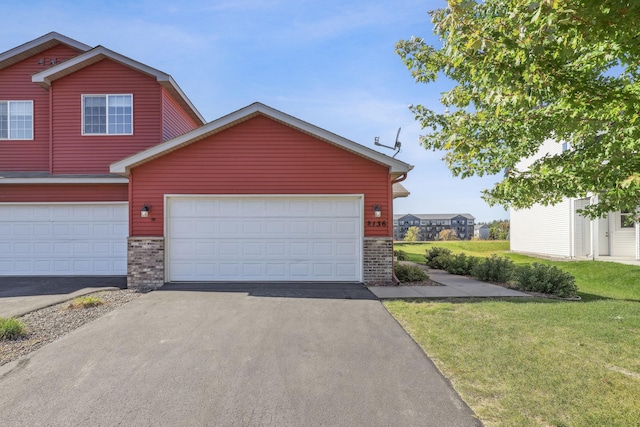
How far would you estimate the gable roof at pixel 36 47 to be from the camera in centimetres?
1164

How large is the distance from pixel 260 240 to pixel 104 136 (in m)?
6.66

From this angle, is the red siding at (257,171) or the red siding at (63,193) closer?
the red siding at (257,171)

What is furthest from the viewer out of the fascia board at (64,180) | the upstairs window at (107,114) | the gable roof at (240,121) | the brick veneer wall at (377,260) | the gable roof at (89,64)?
the upstairs window at (107,114)

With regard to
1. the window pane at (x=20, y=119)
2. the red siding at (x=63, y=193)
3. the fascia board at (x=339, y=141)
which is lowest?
the red siding at (x=63, y=193)

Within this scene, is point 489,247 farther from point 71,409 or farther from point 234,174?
point 71,409

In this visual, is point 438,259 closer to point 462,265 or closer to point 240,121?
point 462,265

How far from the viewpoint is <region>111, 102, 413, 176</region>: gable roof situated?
9.09m

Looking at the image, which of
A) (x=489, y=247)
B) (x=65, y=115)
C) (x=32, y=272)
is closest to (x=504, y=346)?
(x=32, y=272)

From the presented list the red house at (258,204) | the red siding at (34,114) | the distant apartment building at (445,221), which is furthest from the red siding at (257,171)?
the distant apartment building at (445,221)

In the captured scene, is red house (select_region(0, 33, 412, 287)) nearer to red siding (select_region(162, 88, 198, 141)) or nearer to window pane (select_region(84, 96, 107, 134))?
red siding (select_region(162, 88, 198, 141))

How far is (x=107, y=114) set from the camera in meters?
11.6

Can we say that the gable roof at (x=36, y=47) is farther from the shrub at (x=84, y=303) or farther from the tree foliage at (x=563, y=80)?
the tree foliage at (x=563, y=80)

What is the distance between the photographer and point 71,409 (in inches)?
133

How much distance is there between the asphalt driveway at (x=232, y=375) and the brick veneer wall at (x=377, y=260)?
2764 mm
